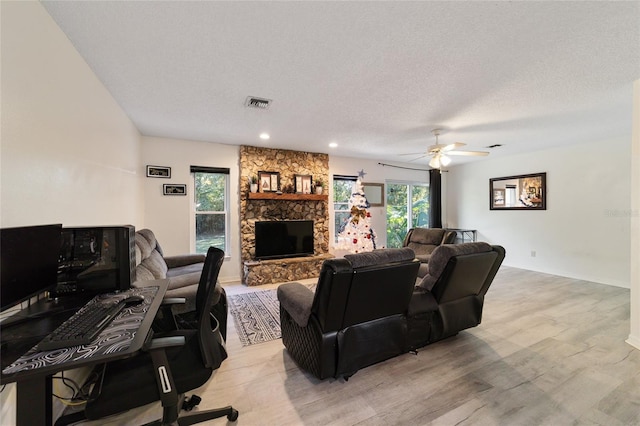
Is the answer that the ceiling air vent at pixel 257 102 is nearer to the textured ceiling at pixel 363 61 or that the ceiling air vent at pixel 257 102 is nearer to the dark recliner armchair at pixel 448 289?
the textured ceiling at pixel 363 61

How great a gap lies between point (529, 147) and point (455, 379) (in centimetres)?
509

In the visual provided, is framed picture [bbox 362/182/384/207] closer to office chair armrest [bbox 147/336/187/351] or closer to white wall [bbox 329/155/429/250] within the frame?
white wall [bbox 329/155/429/250]

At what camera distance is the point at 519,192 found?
564cm

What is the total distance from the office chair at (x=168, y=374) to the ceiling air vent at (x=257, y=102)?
6.14 feet

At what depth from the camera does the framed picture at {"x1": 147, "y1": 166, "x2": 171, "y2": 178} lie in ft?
13.7

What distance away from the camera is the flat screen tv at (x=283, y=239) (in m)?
4.84

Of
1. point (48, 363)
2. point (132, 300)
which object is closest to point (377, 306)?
point (132, 300)

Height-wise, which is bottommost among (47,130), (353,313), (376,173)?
(353,313)

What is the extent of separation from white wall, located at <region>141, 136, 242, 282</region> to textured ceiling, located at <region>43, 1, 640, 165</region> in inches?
27.4

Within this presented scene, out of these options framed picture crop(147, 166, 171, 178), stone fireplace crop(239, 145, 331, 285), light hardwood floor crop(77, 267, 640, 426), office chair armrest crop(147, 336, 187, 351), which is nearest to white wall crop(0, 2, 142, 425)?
office chair armrest crop(147, 336, 187, 351)

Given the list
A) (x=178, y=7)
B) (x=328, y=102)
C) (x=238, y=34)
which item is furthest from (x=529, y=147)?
(x=178, y=7)

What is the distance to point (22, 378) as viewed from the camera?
820 mm

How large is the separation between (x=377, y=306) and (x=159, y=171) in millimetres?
4156

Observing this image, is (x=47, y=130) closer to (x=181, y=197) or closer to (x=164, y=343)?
(x=164, y=343)
